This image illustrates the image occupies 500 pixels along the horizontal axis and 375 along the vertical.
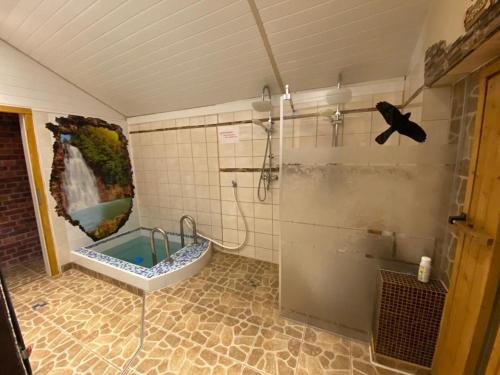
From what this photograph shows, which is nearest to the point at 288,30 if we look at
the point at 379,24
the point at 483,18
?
the point at 379,24

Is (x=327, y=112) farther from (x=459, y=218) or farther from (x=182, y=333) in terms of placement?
(x=182, y=333)

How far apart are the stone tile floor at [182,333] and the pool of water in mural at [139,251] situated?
77cm

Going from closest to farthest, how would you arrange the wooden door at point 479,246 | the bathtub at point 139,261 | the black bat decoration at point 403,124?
the wooden door at point 479,246 < the black bat decoration at point 403,124 < the bathtub at point 139,261

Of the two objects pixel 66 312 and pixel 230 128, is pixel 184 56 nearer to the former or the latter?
pixel 230 128

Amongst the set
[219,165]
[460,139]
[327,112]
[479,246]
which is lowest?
[479,246]

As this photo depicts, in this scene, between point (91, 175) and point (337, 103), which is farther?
point (91, 175)

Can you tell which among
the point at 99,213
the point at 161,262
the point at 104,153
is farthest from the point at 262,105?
the point at 99,213

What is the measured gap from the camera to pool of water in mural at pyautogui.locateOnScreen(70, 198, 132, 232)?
8.66 feet

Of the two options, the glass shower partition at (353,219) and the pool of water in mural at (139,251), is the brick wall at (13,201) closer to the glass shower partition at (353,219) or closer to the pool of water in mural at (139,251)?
the pool of water in mural at (139,251)

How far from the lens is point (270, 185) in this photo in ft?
7.85

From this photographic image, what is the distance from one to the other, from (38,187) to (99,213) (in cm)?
77

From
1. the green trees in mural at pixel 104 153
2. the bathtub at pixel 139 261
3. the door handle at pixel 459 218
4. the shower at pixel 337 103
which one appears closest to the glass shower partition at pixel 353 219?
the door handle at pixel 459 218

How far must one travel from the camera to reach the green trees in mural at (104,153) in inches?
104

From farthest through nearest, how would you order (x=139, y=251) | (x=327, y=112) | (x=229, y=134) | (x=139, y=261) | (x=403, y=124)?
(x=139, y=251) → (x=139, y=261) → (x=229, y=134) → (x=327, y=112) → (x=403, y=124)
